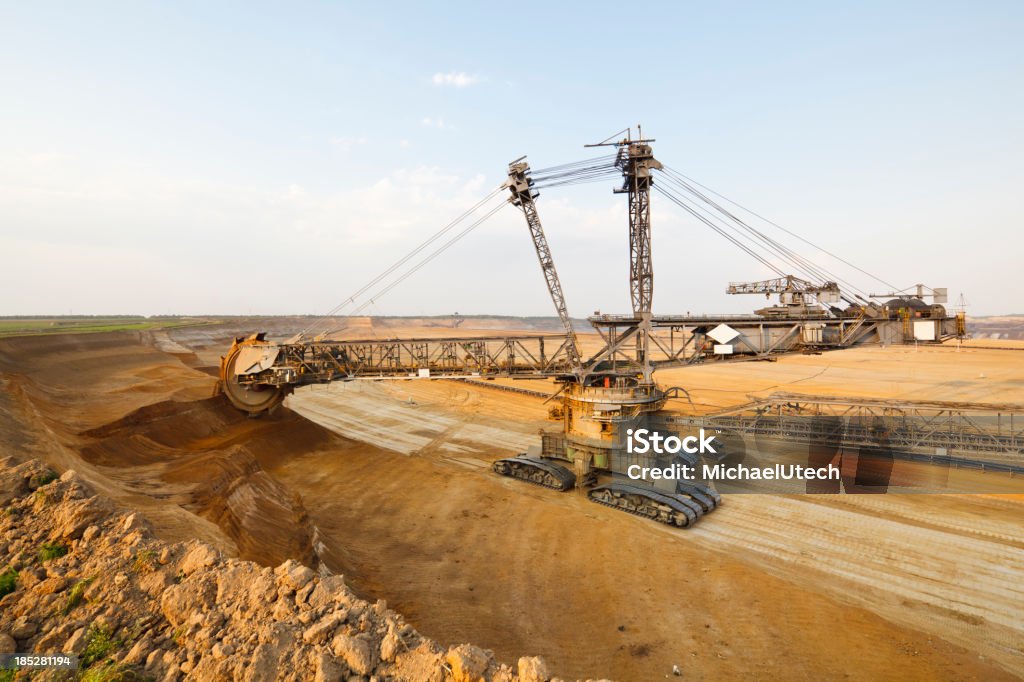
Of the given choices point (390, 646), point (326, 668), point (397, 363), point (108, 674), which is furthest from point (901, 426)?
point (108, 674)

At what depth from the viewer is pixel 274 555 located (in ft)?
38.1

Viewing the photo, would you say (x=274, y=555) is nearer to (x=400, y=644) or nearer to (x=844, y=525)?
(x=400, y=644)

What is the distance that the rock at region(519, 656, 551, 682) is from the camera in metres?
4.87

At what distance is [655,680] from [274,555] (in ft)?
31.5

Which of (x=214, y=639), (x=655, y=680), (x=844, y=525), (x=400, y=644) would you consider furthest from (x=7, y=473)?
(x=844, y=525)

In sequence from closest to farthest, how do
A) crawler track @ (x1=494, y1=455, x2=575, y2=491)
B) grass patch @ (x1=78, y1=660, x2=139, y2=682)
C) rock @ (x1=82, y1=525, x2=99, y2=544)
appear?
grass patch @ (x1=78, y1=660, x2=139, y2=682) → rock @ (x1=82, y1=525, x2=99, y2=544) → crawler track @ (x1=494, y1=455, x2=575, y2=491)

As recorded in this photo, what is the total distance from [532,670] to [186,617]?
14.6ft

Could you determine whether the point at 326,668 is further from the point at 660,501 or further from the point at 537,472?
the point at 537,472

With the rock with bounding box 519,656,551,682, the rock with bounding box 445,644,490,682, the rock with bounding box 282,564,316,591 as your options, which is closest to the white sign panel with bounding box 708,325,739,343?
the rock with bounding box 519,656,551,682

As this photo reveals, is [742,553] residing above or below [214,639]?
below

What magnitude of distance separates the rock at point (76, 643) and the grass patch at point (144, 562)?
1022 mm

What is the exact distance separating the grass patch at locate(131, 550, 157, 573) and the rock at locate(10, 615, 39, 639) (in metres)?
1.05

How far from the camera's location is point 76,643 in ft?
17.3

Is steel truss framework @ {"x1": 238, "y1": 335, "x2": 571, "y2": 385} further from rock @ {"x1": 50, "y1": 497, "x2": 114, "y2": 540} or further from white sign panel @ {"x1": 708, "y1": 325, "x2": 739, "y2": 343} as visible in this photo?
rock @ {"x1": 50, "y1": 497, "x2": 114, "y2": 540}
